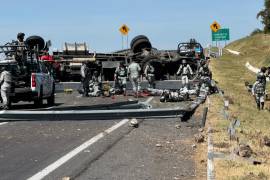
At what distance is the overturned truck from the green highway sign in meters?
29.9

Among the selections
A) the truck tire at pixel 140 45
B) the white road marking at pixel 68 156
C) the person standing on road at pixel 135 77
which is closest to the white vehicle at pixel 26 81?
the white road marking at pixel 68 156

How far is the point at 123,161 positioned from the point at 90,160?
51 cm

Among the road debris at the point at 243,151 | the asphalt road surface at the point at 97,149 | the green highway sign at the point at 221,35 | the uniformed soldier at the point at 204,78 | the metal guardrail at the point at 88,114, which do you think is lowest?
the asphalt road surface at the point at 97,149

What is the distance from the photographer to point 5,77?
743 inches

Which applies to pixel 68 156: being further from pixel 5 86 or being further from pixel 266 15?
pixel 266 15

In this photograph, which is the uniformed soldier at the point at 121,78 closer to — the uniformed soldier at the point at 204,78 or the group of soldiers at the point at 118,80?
the group of soldiers at the point at 118,80

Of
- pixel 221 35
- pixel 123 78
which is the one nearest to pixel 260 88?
pixel 123 78

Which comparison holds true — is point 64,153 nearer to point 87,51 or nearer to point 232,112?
point 232,112

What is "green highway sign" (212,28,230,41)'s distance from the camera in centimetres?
6825

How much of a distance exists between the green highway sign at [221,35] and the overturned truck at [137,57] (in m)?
29.9

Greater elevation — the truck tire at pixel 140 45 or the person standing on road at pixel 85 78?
the truck tire at pixel 140 45

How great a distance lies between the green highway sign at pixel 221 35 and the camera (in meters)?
68.2

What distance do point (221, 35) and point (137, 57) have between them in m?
34.1

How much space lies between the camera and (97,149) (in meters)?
11.1
